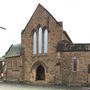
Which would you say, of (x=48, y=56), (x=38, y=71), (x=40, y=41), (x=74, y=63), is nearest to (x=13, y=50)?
(x=38, y=71)

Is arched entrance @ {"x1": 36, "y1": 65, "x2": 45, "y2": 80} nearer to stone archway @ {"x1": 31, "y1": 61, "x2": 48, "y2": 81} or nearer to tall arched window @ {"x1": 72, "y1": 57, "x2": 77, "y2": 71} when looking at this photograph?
stone archway @ {"x1": 31, "y1": 61, "x2": 48, "y2": 81}

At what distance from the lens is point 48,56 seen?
60406mm

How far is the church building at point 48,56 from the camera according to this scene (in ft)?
185

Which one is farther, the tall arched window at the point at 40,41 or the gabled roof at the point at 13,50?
the gabled roof at the point at 13,50

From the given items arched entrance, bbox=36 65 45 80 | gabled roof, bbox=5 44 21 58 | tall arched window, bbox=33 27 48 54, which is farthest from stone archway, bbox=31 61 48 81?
gabled roof, bbox=5 44 21 58

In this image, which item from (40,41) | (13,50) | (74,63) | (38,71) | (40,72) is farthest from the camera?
(13,50)

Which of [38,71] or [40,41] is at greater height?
[40,41]

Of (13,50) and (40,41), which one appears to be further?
(13,50)

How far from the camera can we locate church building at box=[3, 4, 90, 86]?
56469 mm

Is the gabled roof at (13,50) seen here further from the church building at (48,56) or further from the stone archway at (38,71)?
the stone archway at (38,71)

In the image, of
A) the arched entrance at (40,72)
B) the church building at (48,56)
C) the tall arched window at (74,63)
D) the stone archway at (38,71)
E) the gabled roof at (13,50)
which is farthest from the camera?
the gabled roof at (13,50)

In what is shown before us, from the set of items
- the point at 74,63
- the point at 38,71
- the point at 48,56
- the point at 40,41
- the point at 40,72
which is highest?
the point at 40,41

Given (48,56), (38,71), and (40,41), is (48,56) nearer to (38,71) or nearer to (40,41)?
(40,41)

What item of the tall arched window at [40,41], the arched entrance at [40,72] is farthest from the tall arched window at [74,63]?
the arched entrance at [40,72]
